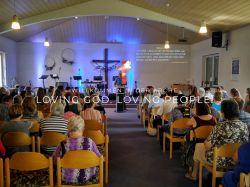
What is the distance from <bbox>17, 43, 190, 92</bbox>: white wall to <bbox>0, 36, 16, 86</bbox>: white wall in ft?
1.90

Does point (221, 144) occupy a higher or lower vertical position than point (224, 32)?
lower

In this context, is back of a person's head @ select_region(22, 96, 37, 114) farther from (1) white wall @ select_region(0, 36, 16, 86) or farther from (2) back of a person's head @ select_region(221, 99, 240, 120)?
(1) white wall @ select_region(0, 36, 16, 86)

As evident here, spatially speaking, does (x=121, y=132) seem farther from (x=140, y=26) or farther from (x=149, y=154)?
(x=140, y=26)

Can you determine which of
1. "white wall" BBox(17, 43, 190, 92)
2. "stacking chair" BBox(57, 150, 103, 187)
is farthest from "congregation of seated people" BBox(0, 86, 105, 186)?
"white wall" BBox(17, 43, 190, 92)

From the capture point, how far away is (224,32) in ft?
28.5

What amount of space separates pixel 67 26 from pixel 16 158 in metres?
9.85

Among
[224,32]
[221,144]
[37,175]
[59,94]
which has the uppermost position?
[224,32]

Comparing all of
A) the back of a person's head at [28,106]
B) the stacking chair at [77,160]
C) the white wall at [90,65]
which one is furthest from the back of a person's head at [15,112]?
the white wall at [90,65]

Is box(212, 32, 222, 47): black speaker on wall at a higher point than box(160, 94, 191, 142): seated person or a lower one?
higher

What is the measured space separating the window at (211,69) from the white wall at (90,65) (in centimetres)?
212

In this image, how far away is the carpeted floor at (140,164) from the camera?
342 centimetres

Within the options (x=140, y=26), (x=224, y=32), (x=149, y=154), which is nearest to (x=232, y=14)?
(x=224, y=32)

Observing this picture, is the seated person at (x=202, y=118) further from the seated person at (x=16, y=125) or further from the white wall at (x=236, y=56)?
the white wall at (x=236, y=56)

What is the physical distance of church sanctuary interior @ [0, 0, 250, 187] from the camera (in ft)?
8.05
